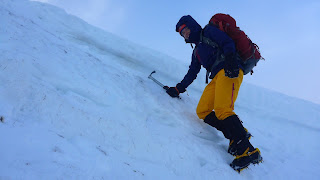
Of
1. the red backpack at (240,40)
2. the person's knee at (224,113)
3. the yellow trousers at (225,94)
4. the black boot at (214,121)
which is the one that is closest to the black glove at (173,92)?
the black boot at (214,121)

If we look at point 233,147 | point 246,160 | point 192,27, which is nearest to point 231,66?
point 192,27

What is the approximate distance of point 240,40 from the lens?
408 centimetres

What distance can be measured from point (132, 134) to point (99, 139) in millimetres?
499

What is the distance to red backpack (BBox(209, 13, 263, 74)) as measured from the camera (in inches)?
161

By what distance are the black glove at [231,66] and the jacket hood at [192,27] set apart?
0.85 meters

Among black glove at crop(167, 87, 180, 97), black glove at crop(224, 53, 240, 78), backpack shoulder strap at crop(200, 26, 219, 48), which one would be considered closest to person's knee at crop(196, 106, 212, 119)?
black glove at crop(167, 87, 180, 97)

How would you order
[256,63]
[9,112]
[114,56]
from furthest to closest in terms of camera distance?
1. [114,56]
2. [256,63]
3. [9,112]

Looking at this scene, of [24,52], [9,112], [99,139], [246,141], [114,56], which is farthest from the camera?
[114,56]

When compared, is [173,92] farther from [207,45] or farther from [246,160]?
[246,160]

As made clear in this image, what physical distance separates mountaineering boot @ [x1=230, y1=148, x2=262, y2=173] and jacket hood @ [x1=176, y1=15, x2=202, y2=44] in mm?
2003

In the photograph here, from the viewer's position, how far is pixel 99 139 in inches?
123

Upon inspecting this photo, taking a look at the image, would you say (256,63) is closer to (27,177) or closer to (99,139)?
(99,139)

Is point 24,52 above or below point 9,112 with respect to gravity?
above

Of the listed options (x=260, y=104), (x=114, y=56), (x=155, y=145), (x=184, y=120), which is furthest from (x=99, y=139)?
(x=260, y=104)
